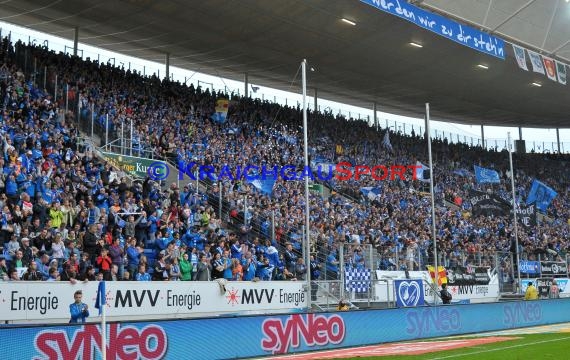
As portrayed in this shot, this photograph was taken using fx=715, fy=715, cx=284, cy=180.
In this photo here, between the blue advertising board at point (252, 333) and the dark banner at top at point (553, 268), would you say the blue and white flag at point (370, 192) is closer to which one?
the dark banner at top at point (553, 268)

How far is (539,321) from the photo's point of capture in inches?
1041

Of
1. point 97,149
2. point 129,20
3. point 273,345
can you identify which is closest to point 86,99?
point 97,149

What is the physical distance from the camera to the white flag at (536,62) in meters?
36.6

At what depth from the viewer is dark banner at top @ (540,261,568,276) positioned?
33.4m

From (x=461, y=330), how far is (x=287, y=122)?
1948 cm

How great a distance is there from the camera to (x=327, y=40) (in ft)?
118

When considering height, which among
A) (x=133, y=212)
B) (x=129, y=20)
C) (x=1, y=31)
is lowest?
(x=133, y=212)

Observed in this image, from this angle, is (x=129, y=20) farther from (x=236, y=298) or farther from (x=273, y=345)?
(x=273, y=345)

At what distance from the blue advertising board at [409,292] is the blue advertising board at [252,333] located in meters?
2.03

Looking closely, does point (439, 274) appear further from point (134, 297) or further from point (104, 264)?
point (104, 264)

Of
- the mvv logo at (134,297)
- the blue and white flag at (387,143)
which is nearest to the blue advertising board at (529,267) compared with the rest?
the blue and white flag at (387,143)

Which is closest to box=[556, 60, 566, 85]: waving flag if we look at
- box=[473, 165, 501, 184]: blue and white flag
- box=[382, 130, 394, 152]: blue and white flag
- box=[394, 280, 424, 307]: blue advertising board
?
box=[473, 165, 501, 184]: blue and white flag

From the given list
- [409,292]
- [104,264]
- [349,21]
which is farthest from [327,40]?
[104,264]

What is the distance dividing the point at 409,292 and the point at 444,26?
13.6 m
